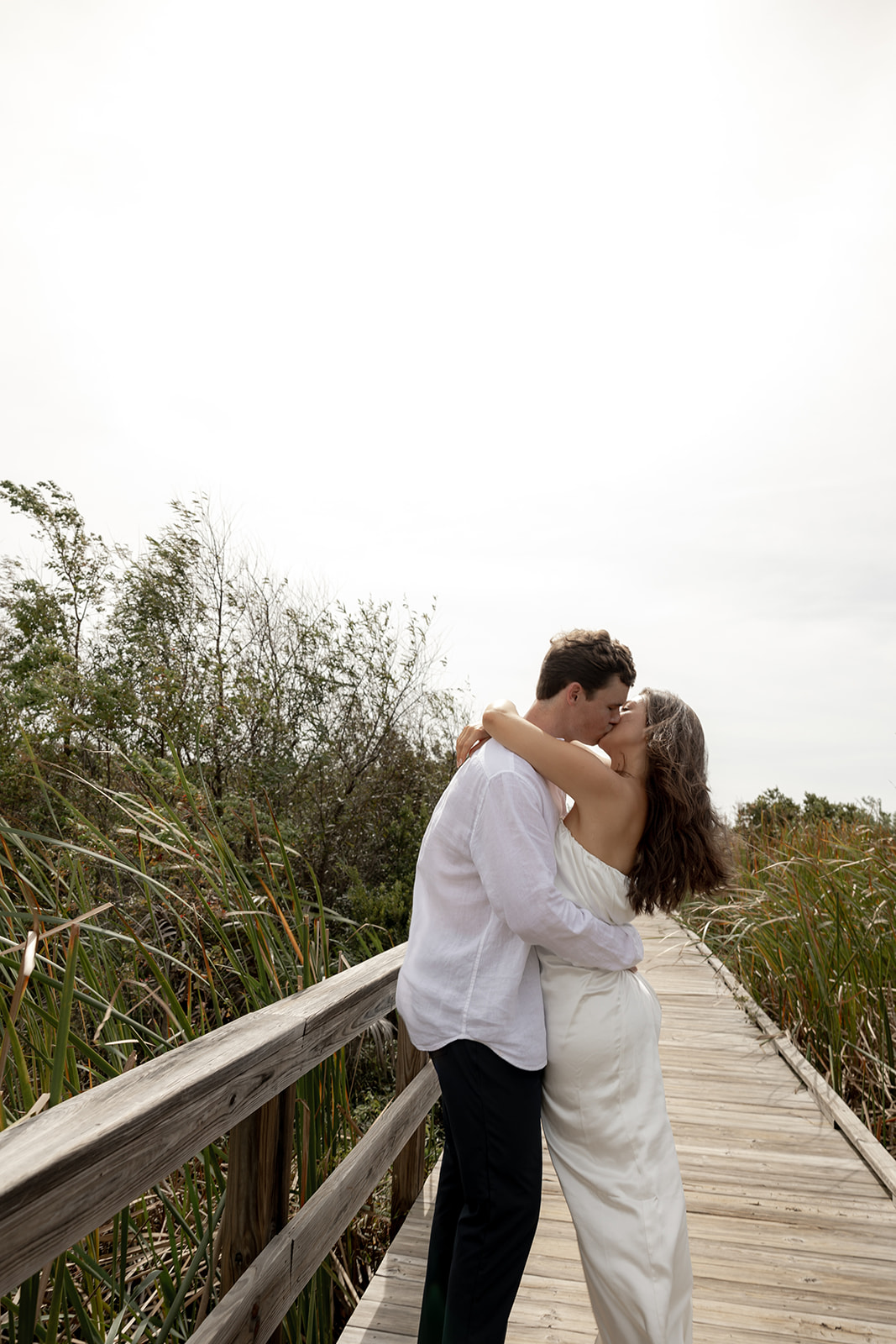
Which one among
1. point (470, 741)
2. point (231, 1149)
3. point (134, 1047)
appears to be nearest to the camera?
point (231, 1149)

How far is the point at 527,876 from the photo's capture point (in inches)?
59.9

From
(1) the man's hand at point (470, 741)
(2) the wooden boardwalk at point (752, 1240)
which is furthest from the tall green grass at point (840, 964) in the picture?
(1) the man's hand at point (470, 741)

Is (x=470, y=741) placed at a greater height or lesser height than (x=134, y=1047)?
greater

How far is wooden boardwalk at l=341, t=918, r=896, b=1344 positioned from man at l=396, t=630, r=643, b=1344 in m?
0.57

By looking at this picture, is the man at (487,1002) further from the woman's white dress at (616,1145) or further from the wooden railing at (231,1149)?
the wooden railing at (231,1149)

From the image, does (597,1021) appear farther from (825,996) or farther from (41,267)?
(41,267)

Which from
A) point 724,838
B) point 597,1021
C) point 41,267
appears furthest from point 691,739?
point 41,267

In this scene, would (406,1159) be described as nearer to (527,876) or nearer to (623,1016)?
(623,1016)

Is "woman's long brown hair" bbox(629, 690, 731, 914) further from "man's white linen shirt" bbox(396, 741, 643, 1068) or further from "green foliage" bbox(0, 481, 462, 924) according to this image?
"green foliage" bbox(0, 481, 462, 924)

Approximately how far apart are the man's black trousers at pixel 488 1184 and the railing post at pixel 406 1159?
3.38 feet

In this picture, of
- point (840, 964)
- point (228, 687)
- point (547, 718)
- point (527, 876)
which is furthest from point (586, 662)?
point (228, 687)

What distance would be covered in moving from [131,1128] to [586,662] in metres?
1.27

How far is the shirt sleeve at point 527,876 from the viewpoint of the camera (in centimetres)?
152

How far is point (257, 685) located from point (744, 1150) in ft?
17.5
